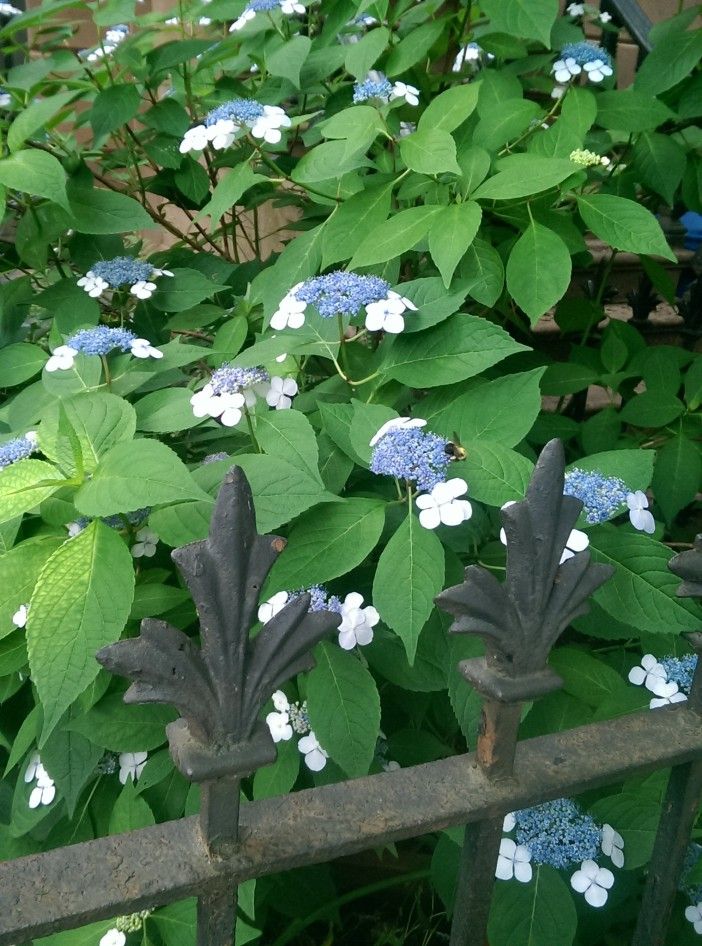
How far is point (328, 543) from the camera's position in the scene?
39.0 inches

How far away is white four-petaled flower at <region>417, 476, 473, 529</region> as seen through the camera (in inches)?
37.5

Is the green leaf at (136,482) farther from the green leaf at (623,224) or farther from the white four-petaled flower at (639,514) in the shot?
the green leaf at (623,224)

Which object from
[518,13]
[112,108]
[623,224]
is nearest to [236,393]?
[623,224]

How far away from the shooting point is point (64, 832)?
3.96 ft

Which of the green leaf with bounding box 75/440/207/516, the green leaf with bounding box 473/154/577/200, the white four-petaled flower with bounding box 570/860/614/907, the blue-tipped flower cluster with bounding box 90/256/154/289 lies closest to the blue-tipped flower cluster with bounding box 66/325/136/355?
the green leaf with bounding box 75/440/207/516

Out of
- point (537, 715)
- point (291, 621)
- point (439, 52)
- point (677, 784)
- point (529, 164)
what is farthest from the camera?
point (439, 52)

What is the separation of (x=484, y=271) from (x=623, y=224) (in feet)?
0.78

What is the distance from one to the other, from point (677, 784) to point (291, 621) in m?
0.51

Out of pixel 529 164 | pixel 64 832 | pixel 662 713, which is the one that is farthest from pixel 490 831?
pixel 529 164

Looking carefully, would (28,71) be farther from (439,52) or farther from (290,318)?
(290,318)

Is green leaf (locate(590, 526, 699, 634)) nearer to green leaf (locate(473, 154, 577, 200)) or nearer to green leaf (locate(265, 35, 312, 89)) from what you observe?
green leaf (locate(473, 154, 577, 200))

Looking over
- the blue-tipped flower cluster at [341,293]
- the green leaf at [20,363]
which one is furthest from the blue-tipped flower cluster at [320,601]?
the green leaf at [20,363]

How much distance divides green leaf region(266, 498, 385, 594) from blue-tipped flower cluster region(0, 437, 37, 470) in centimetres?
35

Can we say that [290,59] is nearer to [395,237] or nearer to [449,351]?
[395,237]
